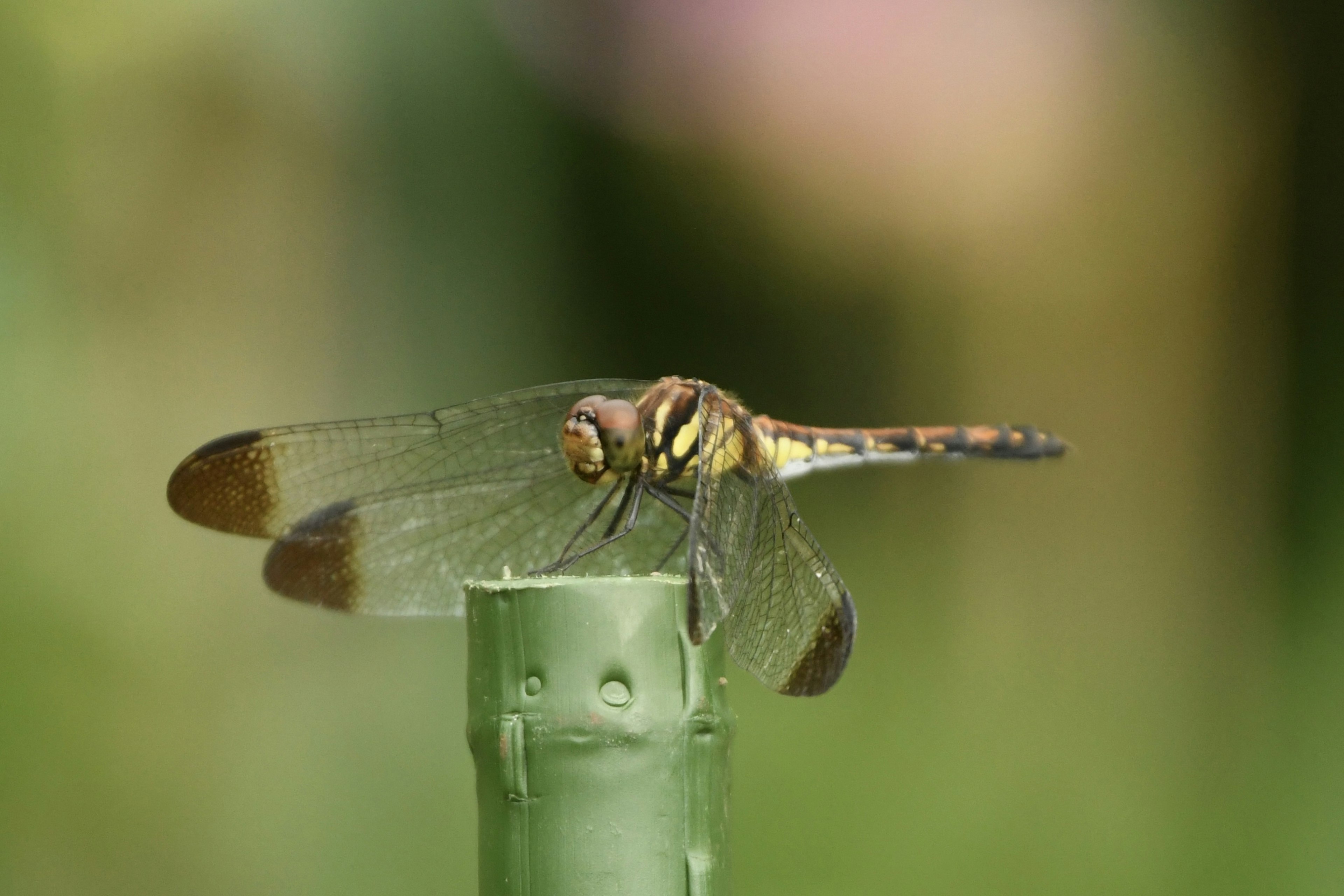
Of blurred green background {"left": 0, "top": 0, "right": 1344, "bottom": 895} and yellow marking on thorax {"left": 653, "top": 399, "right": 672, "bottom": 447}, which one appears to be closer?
yellow marking on thorax {"left": 653, "top": 399, "right": 672, "bottom": 447}

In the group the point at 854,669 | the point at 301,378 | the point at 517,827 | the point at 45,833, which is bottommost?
the point at 45,833

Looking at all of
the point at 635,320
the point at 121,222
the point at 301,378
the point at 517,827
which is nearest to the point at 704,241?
the point at 635,320

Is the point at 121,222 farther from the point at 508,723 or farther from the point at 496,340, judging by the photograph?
the point at 508,723

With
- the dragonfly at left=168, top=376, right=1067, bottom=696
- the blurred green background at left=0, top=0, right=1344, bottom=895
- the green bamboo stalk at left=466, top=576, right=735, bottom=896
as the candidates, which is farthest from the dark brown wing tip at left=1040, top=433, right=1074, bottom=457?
the green bamboo stalk at left=466, top=576, right=735, bottom=896

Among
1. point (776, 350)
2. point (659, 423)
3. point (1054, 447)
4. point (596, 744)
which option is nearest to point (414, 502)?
point (659, 423)

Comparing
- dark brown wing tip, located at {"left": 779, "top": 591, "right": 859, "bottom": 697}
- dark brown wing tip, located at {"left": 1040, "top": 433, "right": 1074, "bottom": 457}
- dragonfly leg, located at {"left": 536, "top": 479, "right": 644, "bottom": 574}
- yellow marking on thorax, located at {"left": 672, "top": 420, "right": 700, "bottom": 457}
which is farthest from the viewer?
dark brown wing tip, located at {"left": 1040, "top": 433, "right": 1074, "bottom": 457}

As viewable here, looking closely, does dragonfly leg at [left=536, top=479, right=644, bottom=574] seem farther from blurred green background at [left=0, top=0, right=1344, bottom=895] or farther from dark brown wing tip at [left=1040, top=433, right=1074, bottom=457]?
blurred green background at [left=0, top=0, right=1344, bottom=895]

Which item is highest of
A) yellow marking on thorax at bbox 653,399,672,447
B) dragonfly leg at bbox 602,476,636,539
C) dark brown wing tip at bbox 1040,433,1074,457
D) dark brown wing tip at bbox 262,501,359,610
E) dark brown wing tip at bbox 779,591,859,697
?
yellow marking on thorax at bbox 653,399,672,447

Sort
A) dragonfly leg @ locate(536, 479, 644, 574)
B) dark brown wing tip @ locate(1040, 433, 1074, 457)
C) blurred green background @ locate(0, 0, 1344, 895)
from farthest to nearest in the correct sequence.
→ blurred green background @ locate(0, 0, 1344, 895), dark brown wing tip @ locate(1040, 433, 1074, 457), dragonfly leg @ locate(536, 479, 644, 574)
